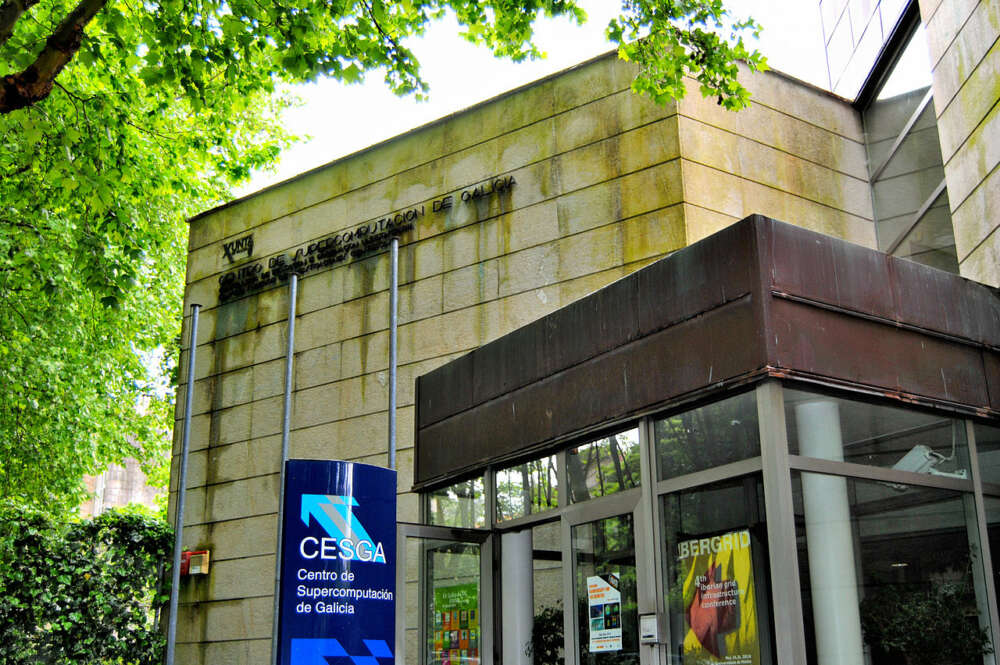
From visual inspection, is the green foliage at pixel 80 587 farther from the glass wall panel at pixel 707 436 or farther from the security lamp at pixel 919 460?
the security lamp at pixel 919 460

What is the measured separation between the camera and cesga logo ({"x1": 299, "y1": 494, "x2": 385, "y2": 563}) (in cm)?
771

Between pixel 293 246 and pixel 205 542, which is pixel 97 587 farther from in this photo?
pixel 293 246

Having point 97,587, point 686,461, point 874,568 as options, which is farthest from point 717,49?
point 97,587

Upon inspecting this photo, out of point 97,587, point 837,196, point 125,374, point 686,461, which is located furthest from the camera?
point 125,374

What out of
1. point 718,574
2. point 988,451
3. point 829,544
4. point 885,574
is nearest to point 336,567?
point 718,574

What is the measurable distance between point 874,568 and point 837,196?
26.9 ft

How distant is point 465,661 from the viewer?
9.12 m

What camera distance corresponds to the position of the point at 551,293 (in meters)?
13.0

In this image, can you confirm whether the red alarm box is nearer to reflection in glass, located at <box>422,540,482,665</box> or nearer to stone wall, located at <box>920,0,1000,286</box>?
reflection in glass, located at <box>422,540,482,665</box>

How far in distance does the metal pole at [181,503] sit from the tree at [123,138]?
1430 millimetres

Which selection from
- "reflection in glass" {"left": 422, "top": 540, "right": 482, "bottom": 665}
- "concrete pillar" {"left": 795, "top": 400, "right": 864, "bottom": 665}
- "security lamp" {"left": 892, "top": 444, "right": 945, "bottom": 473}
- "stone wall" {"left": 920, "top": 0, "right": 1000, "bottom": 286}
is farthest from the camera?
"reflection in glass" {"left": 422, "top": 540, "right": 482, "bottom": 665}

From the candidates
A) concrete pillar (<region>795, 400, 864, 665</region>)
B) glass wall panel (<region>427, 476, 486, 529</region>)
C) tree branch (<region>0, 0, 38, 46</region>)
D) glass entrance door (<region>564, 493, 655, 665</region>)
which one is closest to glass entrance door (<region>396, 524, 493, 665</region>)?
glass wall panel (<region>427, 476, 486, 529</region>)

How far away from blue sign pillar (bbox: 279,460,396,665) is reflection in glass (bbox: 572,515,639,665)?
1557 mm

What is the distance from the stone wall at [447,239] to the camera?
41.3 feet
